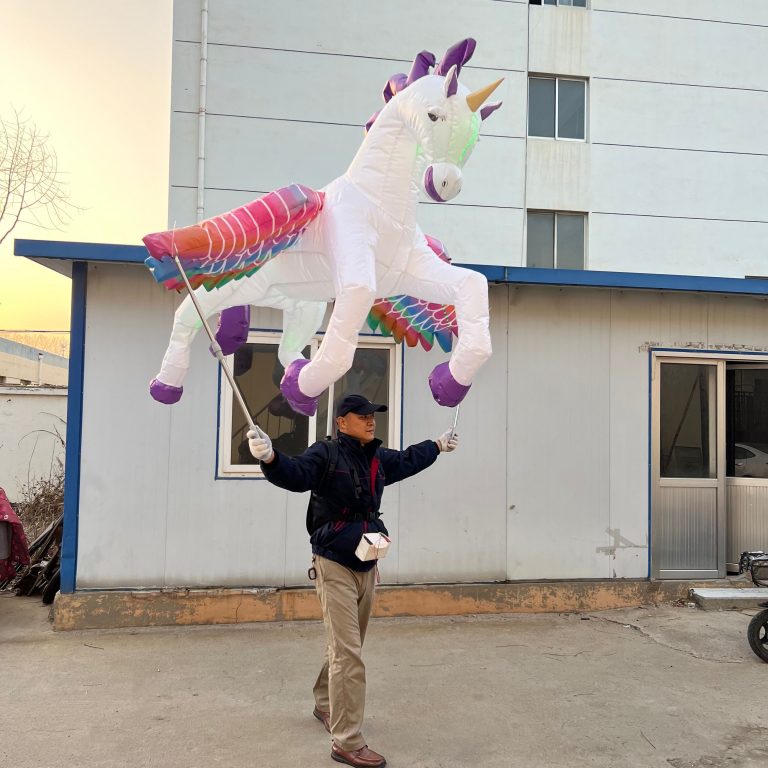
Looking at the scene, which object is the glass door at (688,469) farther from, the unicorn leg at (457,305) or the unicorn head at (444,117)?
the unicorn head at (444,117)

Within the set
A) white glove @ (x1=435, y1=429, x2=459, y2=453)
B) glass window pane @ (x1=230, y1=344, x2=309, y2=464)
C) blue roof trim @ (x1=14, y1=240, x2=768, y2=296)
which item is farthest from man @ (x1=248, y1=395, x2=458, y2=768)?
blue roof trim @ (x1=14, y1=240, x2=768, y2=296)

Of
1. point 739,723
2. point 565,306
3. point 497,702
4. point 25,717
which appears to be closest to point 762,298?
point 565,306

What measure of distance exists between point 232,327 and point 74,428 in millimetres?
2470

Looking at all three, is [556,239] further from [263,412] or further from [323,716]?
[323,716]

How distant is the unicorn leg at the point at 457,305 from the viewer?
2.98 metres

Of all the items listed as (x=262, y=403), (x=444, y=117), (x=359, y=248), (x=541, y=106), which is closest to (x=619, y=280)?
(x=262, y=403)

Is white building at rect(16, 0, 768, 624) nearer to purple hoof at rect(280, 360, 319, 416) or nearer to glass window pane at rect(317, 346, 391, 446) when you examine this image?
glass window pane at rect(317, 346, 391, 446)

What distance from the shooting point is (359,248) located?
289 centimetres

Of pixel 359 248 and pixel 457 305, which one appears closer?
pixel 359 248

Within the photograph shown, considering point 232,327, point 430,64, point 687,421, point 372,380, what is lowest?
point 687,421

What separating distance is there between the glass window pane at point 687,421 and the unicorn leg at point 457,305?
3780 millimetres

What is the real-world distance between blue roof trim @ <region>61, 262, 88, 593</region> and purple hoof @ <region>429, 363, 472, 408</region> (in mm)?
3262

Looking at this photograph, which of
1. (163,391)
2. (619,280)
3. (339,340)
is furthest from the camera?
(619,280)

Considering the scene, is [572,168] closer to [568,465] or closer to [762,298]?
[762,298]
